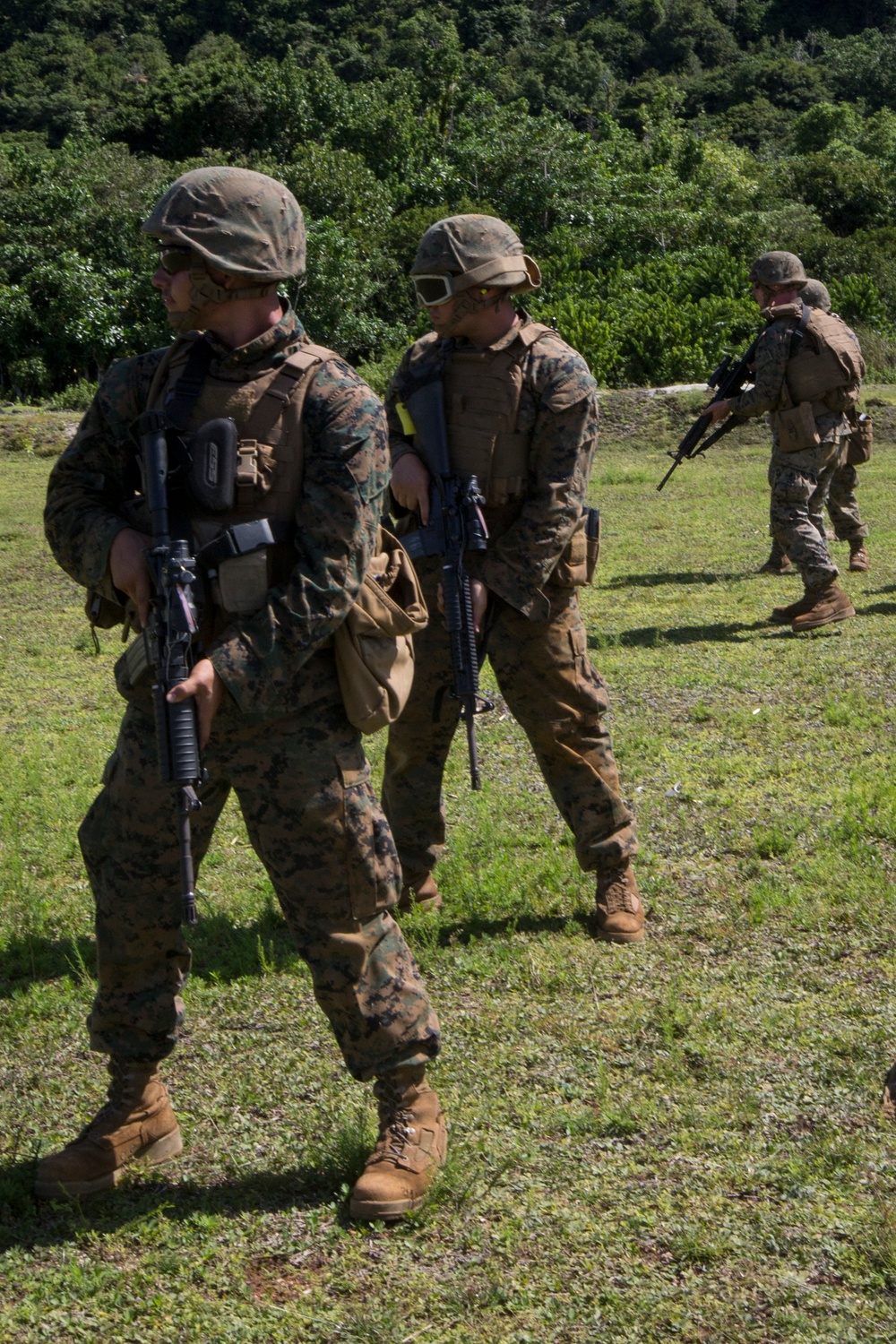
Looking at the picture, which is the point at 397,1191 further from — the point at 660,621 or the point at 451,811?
the point at 660,621

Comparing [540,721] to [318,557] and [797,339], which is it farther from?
[797,339]

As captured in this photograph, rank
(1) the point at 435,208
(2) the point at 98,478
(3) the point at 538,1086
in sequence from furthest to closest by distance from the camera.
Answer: (1) the point at 435,208 → (3) the point at 538,1086 → (2) the point at 98,478

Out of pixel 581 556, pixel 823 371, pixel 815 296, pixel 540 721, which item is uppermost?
pixel 815 296

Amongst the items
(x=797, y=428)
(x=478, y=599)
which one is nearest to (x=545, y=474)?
(x=478, y=599)

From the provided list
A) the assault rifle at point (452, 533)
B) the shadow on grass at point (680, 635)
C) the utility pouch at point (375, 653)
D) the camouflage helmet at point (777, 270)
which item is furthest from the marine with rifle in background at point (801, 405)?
the utility pouch at point (375, 653)

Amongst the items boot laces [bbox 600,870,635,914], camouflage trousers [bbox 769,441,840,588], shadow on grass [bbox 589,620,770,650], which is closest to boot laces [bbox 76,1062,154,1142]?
boot laces [bbox 600,870,635,914]

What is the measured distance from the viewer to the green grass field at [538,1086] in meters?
3.02

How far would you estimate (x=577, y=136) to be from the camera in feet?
105

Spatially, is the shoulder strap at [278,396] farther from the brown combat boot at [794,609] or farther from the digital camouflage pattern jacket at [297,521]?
the brown combat boot at [794,609]

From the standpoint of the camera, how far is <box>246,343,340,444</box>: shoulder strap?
10.4ft

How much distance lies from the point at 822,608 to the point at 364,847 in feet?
21.6

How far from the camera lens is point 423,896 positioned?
5.08 meters

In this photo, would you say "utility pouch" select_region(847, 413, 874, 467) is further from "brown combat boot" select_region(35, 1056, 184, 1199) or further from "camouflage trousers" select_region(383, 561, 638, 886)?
"brown combat boot" select_region(35, 1056, 184, 1199)

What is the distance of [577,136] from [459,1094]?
30875 mm
